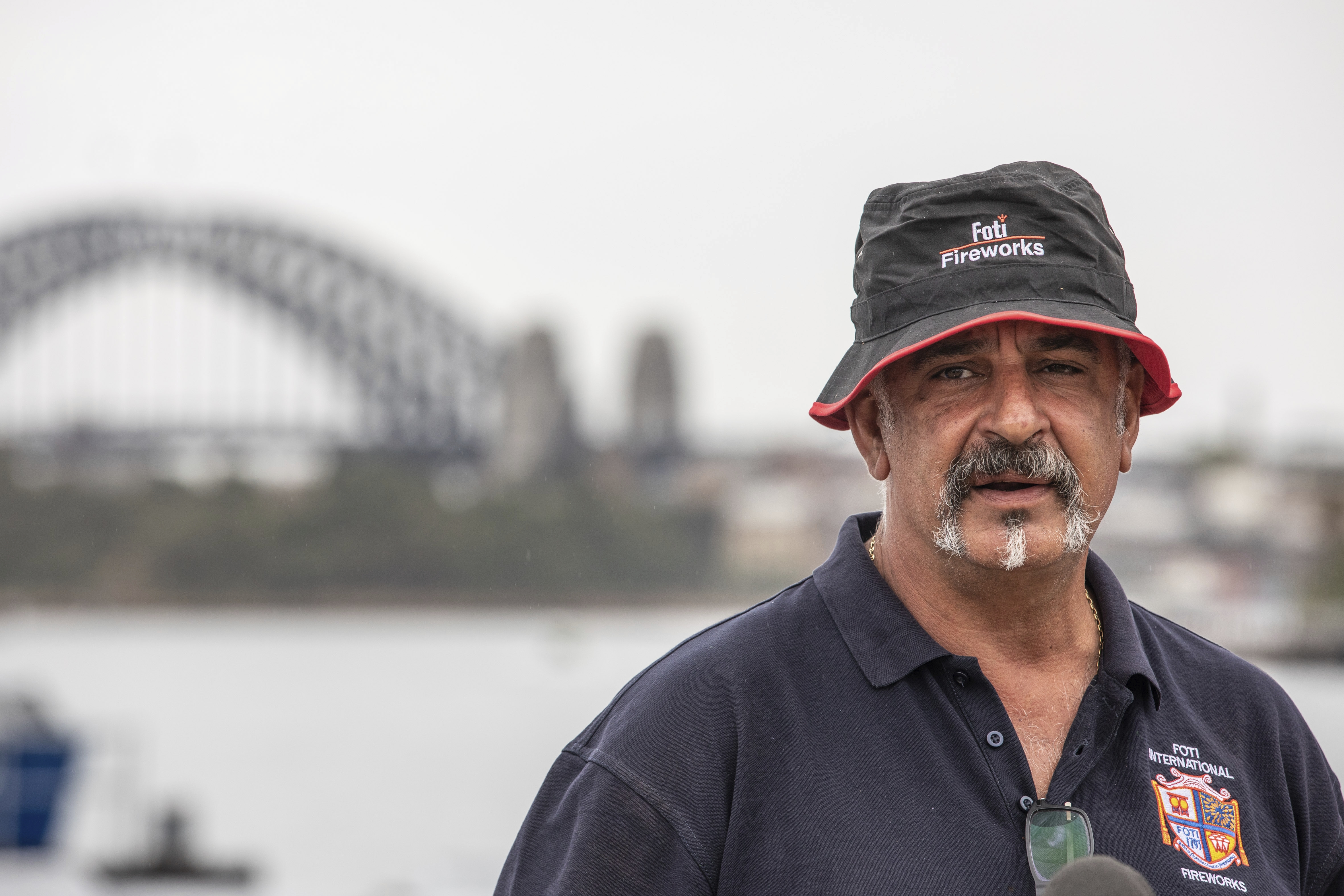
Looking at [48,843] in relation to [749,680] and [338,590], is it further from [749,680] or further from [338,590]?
[338,590]

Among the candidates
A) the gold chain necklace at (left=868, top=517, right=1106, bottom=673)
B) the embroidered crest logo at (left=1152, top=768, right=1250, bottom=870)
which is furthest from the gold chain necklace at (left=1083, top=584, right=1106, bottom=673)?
the embroidered crest logo at (left=1152, top=768, right=1250, bottom=870)

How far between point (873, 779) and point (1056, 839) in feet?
0.62

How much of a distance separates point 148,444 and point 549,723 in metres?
27.8

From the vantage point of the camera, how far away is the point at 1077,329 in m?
1.76

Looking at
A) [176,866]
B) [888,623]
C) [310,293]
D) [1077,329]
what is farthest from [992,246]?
[310,293]

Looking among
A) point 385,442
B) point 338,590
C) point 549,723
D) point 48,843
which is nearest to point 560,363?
point 385,442

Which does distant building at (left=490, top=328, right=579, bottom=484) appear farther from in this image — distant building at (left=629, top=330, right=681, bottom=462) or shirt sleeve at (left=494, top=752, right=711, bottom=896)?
shirt sleeve at (left=494, top=752, right=711, bottom=896)

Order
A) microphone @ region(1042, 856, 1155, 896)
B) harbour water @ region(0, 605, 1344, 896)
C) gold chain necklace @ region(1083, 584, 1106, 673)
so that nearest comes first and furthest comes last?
microphone @ region(1042, 856, 1155, 896)
gold chain necklace @ region(1083, 584, 1106, 673)
harbour water @ region(0, 605, 1344, 896)

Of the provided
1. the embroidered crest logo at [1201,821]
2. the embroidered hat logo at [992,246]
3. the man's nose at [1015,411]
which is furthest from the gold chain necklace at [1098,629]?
the embroidered hat logo at [992,246]

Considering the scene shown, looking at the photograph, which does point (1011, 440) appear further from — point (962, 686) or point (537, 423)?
point (537, 423)

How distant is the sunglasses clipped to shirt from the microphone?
1.14 ft

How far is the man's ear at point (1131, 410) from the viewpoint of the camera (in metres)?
1.90

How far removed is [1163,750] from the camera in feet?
5.83

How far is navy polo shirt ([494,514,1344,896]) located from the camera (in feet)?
5.39
